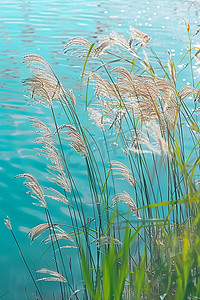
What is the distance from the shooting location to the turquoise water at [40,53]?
6.32 feet

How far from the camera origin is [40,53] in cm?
509

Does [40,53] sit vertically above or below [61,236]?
above

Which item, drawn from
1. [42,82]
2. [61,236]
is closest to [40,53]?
[42,82]

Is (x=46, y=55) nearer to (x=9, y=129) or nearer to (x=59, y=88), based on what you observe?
(x=9, y=129)

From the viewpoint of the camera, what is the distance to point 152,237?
1.29 m

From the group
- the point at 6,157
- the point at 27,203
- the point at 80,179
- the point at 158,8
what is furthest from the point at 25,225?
the point at 158,8

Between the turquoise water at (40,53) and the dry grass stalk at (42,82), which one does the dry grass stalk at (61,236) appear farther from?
the turquoise water at (40,53)

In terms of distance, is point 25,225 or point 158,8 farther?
point 158,8

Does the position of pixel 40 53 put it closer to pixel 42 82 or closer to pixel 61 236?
pixel 42 82

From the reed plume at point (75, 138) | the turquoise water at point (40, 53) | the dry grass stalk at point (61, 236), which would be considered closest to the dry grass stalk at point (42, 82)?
the reed plume at point (75, 138)

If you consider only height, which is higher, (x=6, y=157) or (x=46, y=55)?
(x=46, y=55)

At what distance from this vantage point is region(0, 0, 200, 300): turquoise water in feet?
6.32

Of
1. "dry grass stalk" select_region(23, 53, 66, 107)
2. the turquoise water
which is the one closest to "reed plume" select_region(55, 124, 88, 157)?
"dry grass stalk" select_region(23, 53, 66, 107)

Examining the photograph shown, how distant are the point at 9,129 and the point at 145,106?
2164mm
